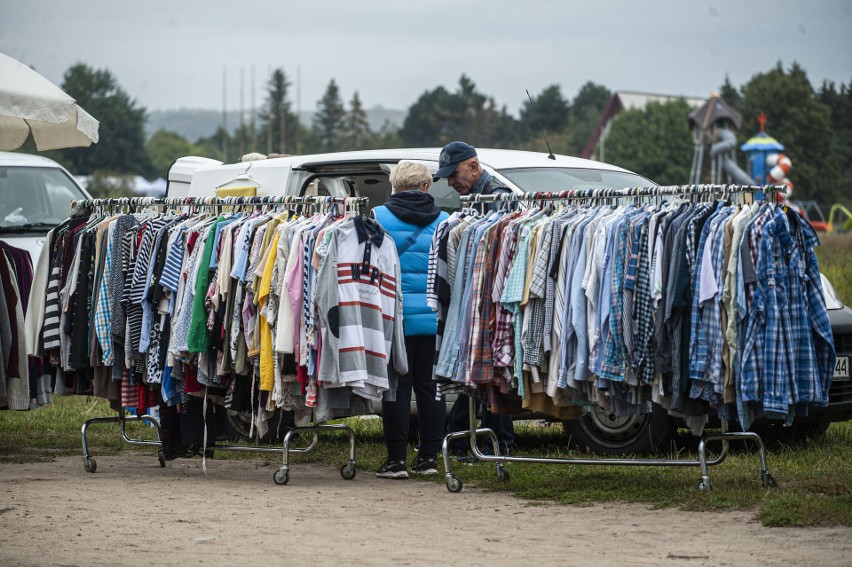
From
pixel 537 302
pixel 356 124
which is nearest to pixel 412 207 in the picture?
pixel 537 302

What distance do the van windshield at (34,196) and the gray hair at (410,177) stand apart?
668cm

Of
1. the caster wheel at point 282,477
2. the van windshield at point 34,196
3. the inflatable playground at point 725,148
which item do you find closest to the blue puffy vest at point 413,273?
the caster wheel at point 282,477

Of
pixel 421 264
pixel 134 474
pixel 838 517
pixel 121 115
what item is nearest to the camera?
pixel 838 517

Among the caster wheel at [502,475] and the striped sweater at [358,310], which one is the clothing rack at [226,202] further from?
the caster wheel at [502,475]

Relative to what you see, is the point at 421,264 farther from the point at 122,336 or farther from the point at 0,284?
the point at 0,284

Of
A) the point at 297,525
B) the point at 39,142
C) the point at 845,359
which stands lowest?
the point at 297,525

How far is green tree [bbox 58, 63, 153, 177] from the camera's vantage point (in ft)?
301

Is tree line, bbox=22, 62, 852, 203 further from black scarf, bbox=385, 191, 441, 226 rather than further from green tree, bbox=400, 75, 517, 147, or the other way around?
black scarf, bbox=385, 191, 441, 226

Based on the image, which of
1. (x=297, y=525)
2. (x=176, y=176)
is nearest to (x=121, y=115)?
(x=176, y=176)

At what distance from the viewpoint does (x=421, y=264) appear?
8.07 metres

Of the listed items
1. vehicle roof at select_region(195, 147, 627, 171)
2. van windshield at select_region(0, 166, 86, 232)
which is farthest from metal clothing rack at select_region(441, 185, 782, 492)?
van windshield at select_region(0, 166, 86, 232)

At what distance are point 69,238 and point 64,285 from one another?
0.34 m

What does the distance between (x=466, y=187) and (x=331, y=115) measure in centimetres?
11373

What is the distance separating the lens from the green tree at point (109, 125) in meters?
91.7
